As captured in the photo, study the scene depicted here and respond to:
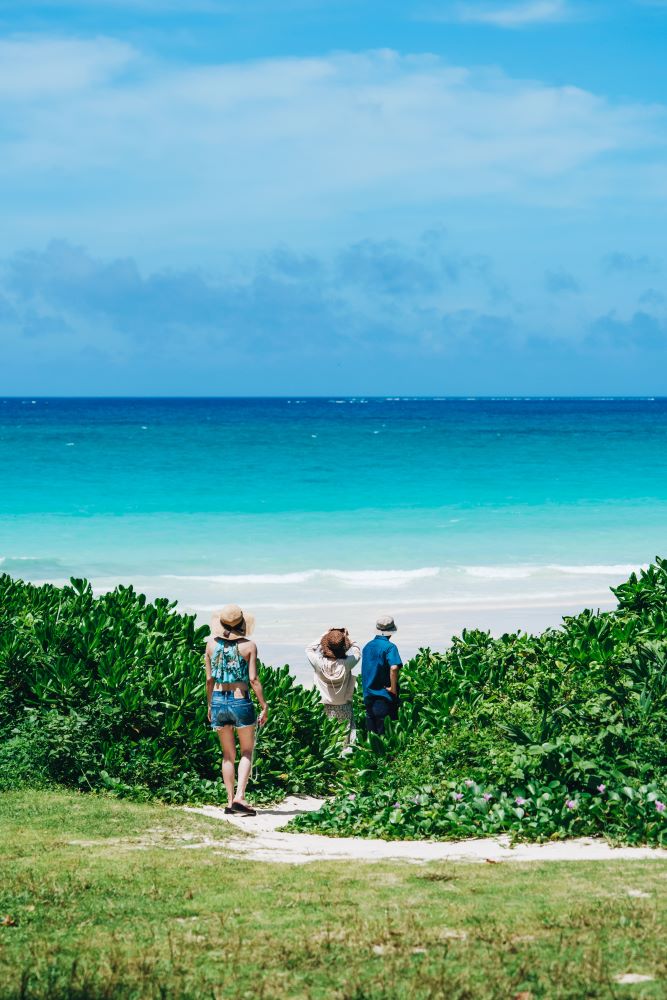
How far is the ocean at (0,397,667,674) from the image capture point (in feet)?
90.3

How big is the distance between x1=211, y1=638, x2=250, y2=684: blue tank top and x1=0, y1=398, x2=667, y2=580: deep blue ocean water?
71.0 feet

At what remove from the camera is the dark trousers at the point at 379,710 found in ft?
39.3

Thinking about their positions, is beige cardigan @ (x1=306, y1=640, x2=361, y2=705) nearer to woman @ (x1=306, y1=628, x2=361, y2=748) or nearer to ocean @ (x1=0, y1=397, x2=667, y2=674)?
woman @ (x1=306, y1=628, x2=361, y2=748)

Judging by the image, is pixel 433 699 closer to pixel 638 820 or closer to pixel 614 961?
pixel 638 820

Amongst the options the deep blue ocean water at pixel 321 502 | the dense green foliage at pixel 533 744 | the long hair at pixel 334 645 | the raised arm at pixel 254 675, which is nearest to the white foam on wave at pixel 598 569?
the deep blue ocean water at pixel 321 502

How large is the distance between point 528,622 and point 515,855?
15746 mm

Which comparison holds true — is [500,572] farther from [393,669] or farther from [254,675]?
[254,675]

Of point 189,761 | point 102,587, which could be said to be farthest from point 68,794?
point 102,587

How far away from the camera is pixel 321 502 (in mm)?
48281

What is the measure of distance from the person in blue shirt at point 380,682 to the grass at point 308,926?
12.5 feet

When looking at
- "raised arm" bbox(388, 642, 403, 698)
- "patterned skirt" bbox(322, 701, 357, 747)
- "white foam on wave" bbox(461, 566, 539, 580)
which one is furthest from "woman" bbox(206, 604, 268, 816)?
"white foam on wave" bbox(461, 566, 539, 580)

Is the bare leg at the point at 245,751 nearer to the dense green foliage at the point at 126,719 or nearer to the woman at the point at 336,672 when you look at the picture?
the dense green foliage at the point at 126,719

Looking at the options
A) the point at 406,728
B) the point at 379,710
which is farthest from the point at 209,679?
the point at 379,710

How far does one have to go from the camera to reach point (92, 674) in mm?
10742
